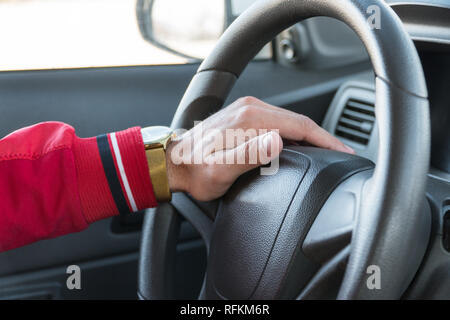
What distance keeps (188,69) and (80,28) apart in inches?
10.8

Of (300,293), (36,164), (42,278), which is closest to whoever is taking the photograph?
(300,293)

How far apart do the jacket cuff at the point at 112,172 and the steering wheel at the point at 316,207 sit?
0.09m

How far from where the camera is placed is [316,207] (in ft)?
1.94

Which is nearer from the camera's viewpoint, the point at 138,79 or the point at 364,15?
the point at 364,15

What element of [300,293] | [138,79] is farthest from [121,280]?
[300,293]

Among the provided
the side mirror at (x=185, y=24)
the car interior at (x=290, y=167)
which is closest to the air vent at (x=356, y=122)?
the car interior at (x=290, y=167)

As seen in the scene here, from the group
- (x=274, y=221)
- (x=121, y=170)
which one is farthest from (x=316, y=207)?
(x=121, y=170)

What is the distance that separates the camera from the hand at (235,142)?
634mm

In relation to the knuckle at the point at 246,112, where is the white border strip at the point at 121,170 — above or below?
below

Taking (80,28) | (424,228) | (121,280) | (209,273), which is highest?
(80,28)

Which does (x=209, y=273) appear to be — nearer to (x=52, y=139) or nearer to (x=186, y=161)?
(x=186, y=161)

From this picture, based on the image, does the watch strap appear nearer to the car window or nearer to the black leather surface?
the black leather surface

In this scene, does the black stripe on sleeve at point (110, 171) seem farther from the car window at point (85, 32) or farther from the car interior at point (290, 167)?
the car window at point (85, 32)

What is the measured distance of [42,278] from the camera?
110 cm
